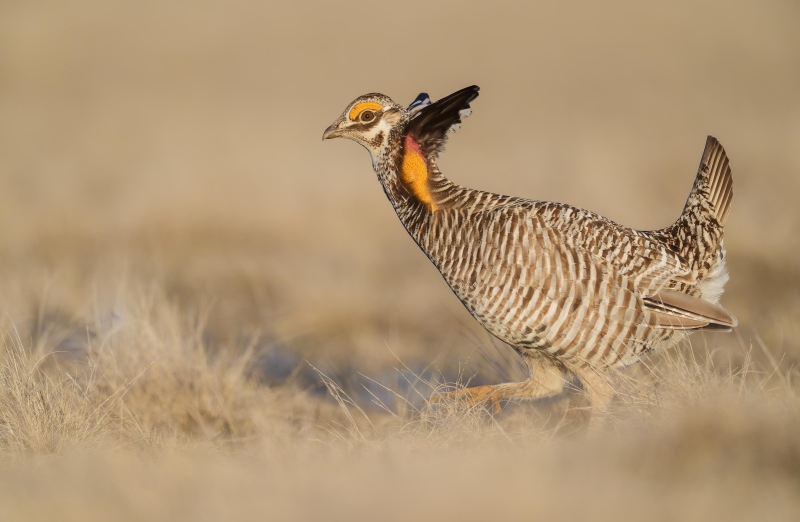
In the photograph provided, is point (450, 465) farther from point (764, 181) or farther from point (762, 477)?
point (764, 181)

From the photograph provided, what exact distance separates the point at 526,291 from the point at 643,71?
47.9 ft

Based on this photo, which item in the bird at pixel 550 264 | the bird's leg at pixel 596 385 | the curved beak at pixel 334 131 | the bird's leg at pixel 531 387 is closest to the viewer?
the bird at pixel 550 264

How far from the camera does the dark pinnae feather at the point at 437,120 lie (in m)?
4.87

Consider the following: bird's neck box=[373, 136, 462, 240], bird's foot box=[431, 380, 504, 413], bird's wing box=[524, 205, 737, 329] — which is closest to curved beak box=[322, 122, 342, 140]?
bird's neck box=[373, 136, 462, 240]

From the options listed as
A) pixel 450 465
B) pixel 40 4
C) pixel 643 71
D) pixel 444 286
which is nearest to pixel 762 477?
pixel 450 465

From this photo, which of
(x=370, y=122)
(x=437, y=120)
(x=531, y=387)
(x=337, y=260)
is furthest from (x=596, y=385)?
(x=337, y=260)

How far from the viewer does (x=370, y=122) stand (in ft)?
15.8

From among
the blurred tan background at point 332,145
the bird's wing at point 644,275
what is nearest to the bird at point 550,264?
the bird's wing at point 644,275

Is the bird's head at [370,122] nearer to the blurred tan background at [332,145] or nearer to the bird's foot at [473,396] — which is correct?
the bird's foot at [473,396]

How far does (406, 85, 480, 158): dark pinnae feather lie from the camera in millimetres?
4871

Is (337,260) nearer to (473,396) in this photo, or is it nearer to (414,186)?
(414,186)

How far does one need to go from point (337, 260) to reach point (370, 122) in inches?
177

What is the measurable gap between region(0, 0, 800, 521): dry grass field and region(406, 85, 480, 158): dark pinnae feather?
4.16ft

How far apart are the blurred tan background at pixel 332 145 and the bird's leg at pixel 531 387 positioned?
182 centimetres
